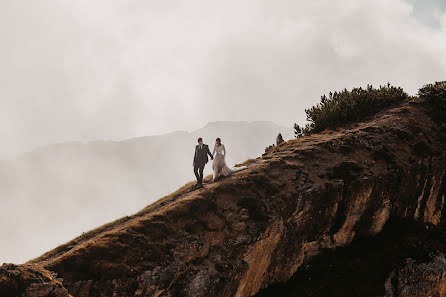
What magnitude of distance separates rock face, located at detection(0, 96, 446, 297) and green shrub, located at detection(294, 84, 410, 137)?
6.22 m

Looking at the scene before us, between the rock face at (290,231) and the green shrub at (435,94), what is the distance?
627 cm

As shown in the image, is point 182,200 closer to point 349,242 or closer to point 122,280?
point 122,280

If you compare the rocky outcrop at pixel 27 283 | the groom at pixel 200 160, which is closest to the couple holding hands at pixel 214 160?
the groom at pixel 200 160

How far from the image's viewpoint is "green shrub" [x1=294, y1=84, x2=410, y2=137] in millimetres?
35094

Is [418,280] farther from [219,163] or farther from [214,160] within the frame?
[214,160]

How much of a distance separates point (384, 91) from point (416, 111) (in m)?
5.82

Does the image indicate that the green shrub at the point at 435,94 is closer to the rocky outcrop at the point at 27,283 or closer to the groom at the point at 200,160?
the groom at the point at 200,160

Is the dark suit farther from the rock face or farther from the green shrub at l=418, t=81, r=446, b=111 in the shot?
the green shrub at l=418, t=81, r=446, b=111

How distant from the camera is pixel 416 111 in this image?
3253cm

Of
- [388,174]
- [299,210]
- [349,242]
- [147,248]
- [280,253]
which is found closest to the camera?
[147,248]

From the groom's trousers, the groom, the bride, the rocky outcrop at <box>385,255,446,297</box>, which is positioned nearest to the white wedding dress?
the bride

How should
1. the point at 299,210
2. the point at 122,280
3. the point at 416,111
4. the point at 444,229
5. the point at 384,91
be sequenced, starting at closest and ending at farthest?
the point at 122,280 < the point at 299,210 < the point at 444,229 < the point at 416,111 < the point at 384,91

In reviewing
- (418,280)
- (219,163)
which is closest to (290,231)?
(219,163)

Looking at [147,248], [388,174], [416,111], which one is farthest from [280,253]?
[416,111]
